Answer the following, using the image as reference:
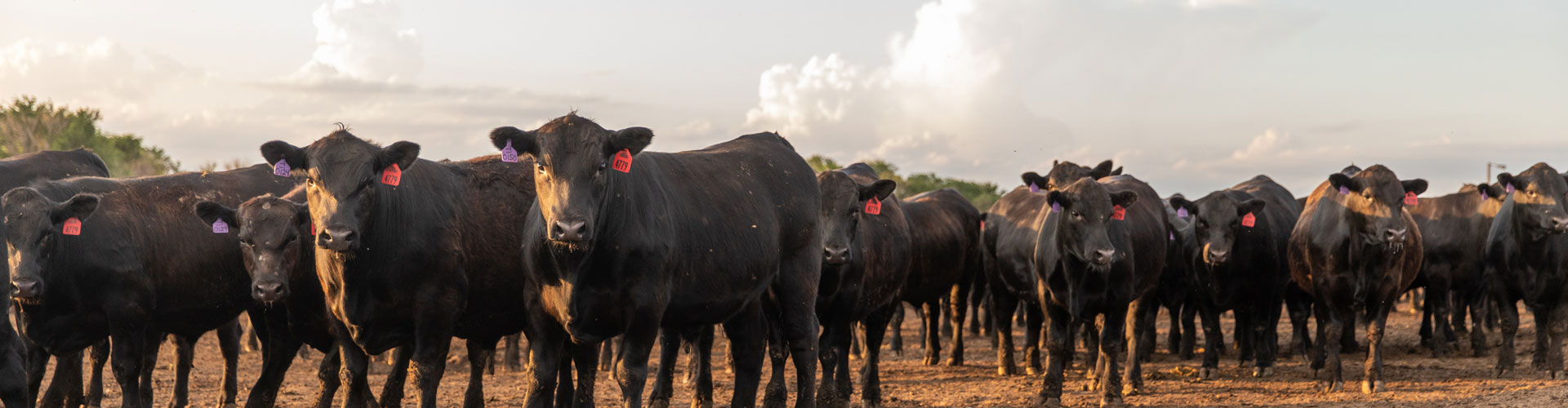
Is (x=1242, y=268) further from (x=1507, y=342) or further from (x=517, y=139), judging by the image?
(x=517, y=139)

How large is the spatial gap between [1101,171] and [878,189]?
5.25 meters

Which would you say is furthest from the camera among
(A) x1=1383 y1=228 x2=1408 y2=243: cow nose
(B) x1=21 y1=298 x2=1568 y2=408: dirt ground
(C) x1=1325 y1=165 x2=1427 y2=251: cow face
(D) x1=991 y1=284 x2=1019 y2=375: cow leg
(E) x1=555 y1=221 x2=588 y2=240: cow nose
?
(D) x1=991 y1=284 x2=1019 y2=375: cow leg

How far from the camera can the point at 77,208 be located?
8.32 meters

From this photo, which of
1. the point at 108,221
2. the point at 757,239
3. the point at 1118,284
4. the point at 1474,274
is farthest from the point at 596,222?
the point at 1474,274

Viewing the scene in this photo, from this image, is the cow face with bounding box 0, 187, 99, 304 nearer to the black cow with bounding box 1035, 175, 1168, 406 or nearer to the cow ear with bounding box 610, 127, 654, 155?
the cow ear with bounding box 610, 127, 654, 155

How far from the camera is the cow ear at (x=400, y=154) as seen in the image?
7.21m

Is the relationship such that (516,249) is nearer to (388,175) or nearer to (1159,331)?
(388,175)

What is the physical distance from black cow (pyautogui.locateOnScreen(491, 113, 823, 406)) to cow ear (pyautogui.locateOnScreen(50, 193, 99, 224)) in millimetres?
3374

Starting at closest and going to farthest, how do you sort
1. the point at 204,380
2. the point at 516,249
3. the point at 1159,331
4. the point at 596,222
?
1. the point at 596,222
2. the point at 516,249
3. the point at 204,380
4. the point at 1159,331

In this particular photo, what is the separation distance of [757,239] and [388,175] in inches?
88.6

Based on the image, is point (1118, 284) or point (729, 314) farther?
point (1118, 284)

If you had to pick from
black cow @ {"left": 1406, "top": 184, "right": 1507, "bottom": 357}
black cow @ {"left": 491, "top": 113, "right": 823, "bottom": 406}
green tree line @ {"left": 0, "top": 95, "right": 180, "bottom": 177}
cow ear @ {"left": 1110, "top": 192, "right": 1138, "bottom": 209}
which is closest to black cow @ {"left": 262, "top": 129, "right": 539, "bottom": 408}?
black cow @ {"left": 491, "top": 113, "right": 823, "bottom": 406}

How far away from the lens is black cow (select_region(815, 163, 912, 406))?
9.63 m

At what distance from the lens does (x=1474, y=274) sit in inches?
604
